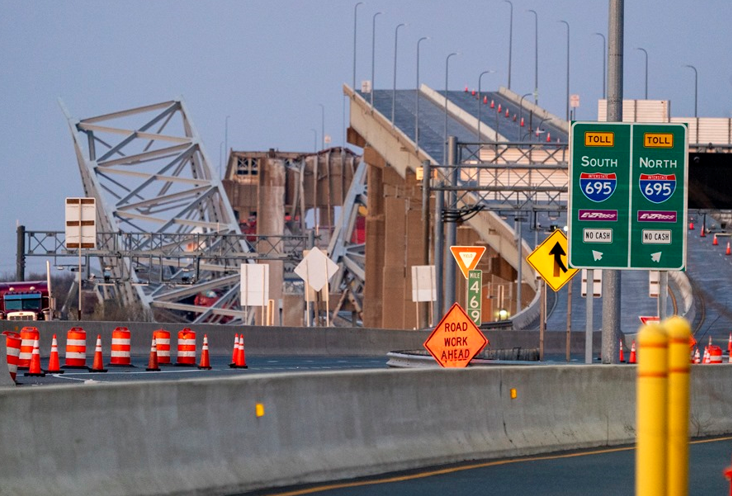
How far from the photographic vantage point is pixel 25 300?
53.7 metres

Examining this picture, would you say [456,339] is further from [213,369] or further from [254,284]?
[254,284]

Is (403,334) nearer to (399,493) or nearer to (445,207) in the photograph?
(445,207)

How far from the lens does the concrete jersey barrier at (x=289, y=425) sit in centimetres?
957

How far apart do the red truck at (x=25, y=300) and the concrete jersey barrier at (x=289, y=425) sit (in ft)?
129

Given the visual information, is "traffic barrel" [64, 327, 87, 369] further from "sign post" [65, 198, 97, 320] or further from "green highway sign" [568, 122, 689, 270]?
"green highway sign" [568, 122, 689, 270]

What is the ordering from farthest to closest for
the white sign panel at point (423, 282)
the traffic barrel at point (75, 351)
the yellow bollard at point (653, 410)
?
the white sign panel at point (423, 282) < the traffic barrel at point (75, 351) < the yellow bollard at point (653, 410)

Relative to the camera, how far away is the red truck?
173 ft

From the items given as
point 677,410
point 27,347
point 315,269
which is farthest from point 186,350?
point 677,410

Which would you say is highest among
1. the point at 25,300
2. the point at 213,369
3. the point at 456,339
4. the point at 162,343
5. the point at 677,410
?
the point at 677,410

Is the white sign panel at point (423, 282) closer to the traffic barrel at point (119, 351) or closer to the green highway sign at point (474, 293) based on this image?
the green highway sign at point (474, 293)

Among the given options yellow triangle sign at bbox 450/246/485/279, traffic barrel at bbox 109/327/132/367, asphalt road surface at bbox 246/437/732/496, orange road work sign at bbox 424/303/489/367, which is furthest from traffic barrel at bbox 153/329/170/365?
asphalt road surface at bbox 246/437/732/496

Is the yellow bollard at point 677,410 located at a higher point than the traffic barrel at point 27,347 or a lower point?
higher

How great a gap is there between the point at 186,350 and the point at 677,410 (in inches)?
991

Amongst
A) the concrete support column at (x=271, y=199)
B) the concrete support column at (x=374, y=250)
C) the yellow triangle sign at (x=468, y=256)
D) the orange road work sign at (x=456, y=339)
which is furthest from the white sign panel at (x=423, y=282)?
the concrete support column at (x=271, y=199)
